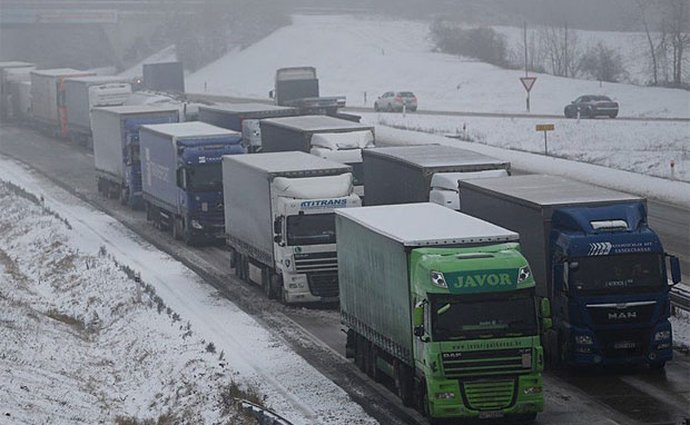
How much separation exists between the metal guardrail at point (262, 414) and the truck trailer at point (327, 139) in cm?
1715

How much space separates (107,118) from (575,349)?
3295 centimetres

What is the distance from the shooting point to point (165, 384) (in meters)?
26.6

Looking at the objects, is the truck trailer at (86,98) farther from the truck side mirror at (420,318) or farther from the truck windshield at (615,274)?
the truck side mirror at (420,318)

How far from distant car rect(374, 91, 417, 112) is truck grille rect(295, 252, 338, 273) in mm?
55635

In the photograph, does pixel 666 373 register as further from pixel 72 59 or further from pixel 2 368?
pixel 72 59

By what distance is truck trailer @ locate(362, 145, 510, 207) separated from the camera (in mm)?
32469

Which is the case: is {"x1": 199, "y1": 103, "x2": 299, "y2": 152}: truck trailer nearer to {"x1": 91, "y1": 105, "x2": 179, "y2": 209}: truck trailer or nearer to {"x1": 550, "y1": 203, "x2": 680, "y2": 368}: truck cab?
{"x1": 91, "y1": 105, "x2": 179, "y2": 209}: truck trailer

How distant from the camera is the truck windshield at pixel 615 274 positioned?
81.4ft

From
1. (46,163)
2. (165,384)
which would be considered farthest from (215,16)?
→ (165,384)

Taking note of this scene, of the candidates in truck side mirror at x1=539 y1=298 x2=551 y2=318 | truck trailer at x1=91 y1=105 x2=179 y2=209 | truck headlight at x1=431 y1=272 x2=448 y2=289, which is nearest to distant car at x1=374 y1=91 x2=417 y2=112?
truck trailer at x1=91 y1=105 x2=179 y2=209

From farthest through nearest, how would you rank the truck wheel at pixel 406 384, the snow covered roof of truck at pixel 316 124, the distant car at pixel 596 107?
the distant car at pixel 596 107 < the snow covered roof of truck at pixel 316 124 < the truck wheel at pixel 406 384

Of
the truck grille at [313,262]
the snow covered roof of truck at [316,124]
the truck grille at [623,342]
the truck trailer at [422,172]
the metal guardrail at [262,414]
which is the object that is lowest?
the metal guardrail at [262,414]

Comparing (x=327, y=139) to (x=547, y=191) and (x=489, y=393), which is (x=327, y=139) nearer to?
(x=547, y=191)

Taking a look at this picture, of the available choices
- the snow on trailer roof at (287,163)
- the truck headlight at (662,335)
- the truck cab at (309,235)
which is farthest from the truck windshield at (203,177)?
the truck headlight at (662,335)
